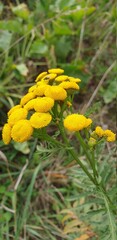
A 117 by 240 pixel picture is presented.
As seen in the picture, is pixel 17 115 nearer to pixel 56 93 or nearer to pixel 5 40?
pixel 56 93

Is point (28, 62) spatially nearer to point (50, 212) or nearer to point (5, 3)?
point (5, 3)

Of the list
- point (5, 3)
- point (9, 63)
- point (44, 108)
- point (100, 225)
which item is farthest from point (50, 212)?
point (5, 3)

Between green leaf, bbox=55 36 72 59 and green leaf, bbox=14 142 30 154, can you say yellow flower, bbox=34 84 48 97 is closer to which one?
green leaf, bbox=14 142 30 154

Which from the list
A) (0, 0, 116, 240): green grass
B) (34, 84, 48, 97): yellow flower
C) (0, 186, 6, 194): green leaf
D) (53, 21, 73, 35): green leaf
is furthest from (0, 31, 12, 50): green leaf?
(34, 84, 48, 97): yellow flower

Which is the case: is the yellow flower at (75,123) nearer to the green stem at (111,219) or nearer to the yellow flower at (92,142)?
the yellow flower at (92,142)

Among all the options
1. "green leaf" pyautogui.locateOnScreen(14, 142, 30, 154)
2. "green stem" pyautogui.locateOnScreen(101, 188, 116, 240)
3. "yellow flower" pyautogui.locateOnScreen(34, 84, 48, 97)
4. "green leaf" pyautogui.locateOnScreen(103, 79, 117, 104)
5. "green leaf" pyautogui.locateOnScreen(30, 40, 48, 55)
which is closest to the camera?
"yellow flower" pyautogui.locateOnScreen(34, 84, 48, 97)

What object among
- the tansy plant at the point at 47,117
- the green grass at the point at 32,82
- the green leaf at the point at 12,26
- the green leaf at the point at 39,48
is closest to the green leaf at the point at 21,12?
the green grass at the point at 32,82

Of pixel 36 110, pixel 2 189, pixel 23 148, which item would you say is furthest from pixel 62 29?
pixel 36 110

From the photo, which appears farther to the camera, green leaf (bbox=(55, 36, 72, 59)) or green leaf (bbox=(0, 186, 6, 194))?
green leaf (bbox=(55, 36, 72, 59))
